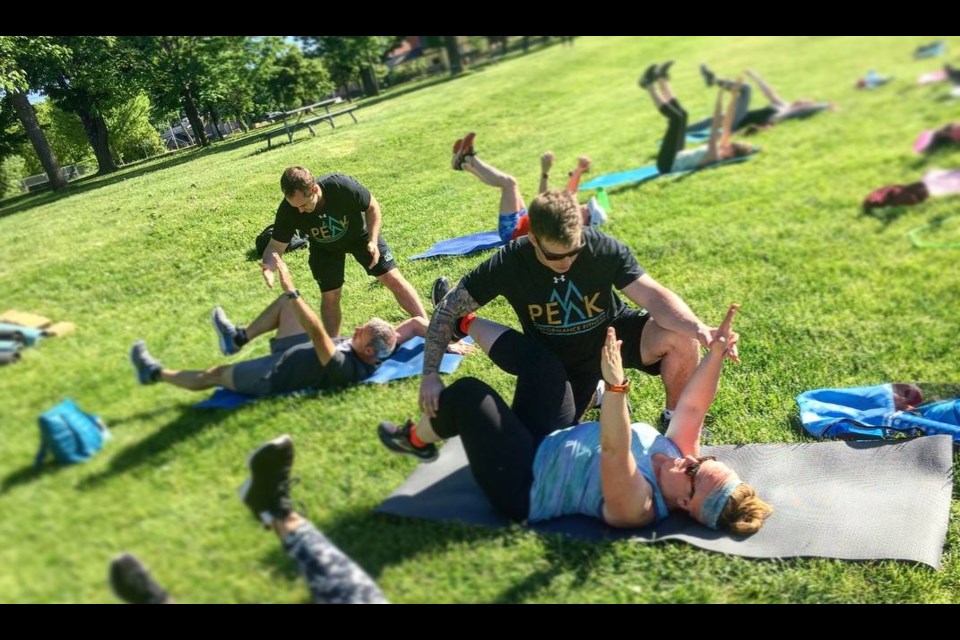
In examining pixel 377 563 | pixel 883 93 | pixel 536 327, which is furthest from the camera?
pixel 883 93

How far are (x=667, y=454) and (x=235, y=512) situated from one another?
88.7 inches

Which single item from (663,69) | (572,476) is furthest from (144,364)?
(663,69)

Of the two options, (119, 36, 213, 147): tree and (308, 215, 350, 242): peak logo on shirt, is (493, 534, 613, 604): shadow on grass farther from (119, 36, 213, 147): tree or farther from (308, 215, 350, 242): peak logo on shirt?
(119, 36, 213, 147): tree

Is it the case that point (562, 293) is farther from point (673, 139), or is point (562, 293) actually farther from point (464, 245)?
point (673, 139)

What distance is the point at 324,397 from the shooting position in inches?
97.3

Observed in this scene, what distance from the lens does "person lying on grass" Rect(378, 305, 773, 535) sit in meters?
3.02

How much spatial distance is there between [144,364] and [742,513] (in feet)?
9.07

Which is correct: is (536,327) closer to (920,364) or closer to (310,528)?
(310,528)

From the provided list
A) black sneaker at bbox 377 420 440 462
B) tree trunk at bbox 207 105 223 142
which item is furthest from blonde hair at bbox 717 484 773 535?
tree trunk at bbox 207 105 223 142

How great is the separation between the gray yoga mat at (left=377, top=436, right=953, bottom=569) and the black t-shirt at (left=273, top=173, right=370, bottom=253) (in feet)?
3.29

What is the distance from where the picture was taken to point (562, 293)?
358 cm
